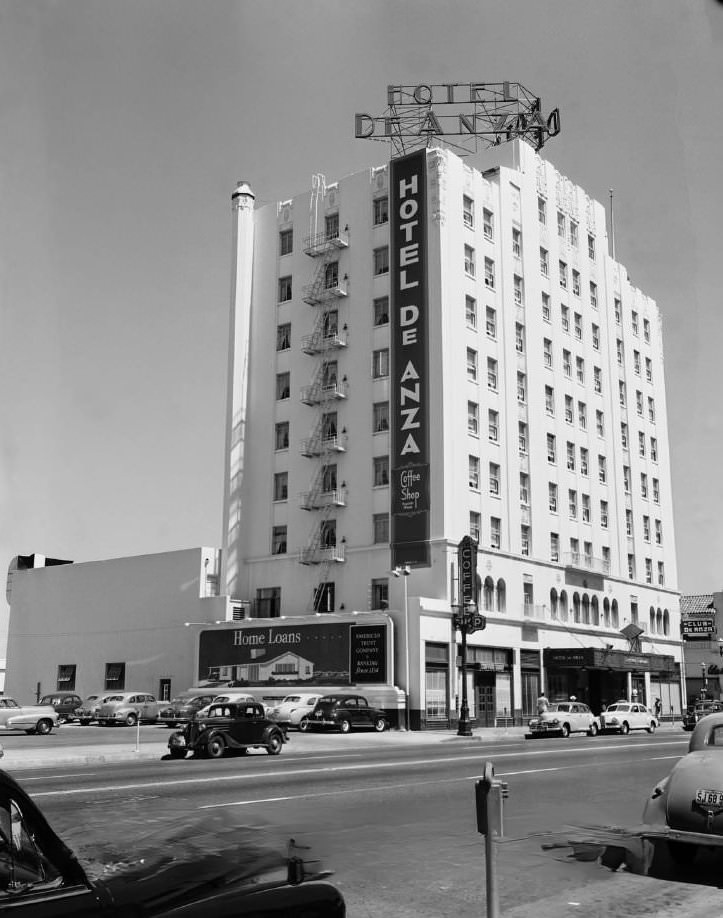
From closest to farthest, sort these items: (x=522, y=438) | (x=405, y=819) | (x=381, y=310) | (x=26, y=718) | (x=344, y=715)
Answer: (x=405, y=819)
(x=26, y=718)
(x=344, y=715)
(x=381, y=310)
(x=522, y=438)

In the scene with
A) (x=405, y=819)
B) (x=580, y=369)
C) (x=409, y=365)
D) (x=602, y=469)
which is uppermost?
(x=580, y=369)

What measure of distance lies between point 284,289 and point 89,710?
28276mm

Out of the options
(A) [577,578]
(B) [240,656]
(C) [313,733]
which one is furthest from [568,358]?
(C) [313,733]

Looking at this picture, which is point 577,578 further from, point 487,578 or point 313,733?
point 313,733

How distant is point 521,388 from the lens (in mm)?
59281

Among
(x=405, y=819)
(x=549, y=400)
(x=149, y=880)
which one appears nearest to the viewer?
(x=149, y=880)

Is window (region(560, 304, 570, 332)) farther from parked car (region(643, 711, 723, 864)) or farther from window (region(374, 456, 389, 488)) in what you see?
parked car (region(643, 711, 723, 864))

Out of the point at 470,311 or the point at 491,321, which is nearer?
the point at 470,311

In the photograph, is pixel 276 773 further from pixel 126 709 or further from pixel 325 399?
pixel 325 399

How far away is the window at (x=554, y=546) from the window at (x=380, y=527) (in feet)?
41.3

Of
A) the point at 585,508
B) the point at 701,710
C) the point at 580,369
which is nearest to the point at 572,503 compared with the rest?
the point at 585,508

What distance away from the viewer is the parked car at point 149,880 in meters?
3.06

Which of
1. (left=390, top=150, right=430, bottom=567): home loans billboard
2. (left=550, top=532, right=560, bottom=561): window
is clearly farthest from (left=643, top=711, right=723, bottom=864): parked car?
(left=550, top=532, right=560, bottom=561): window

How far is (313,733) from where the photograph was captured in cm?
4203
